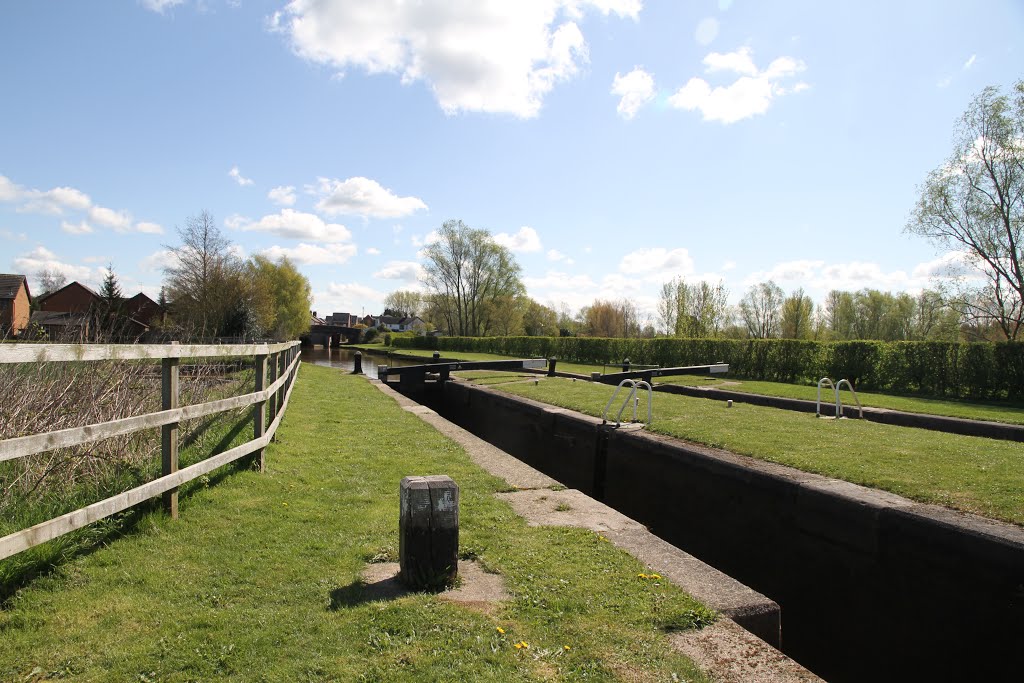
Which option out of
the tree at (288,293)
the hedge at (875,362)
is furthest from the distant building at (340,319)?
the hedge at (875,362)

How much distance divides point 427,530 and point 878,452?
5.49 metres

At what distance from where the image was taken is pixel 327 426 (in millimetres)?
8883

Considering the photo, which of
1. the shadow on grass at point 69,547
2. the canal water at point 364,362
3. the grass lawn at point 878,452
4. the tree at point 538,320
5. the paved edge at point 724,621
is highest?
the tree at point 538,320

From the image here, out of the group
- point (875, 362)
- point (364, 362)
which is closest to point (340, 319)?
point (364, 362)

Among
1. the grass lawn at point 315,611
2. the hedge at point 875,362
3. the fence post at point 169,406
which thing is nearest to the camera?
the grass lawn at point 315,611

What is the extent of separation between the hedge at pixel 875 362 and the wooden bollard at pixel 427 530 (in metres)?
18.9

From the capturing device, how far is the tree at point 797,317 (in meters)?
57.2

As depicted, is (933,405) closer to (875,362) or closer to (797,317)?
(875,362)

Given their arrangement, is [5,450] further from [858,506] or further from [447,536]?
[858,506]

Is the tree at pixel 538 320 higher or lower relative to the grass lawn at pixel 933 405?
higher

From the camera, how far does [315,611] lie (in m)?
3.02

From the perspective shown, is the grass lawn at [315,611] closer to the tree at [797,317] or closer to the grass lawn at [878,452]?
the grass lawn at [878,452]

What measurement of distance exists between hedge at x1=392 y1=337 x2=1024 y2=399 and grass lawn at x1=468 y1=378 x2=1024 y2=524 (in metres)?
10.7

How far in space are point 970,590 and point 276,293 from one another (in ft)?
236
